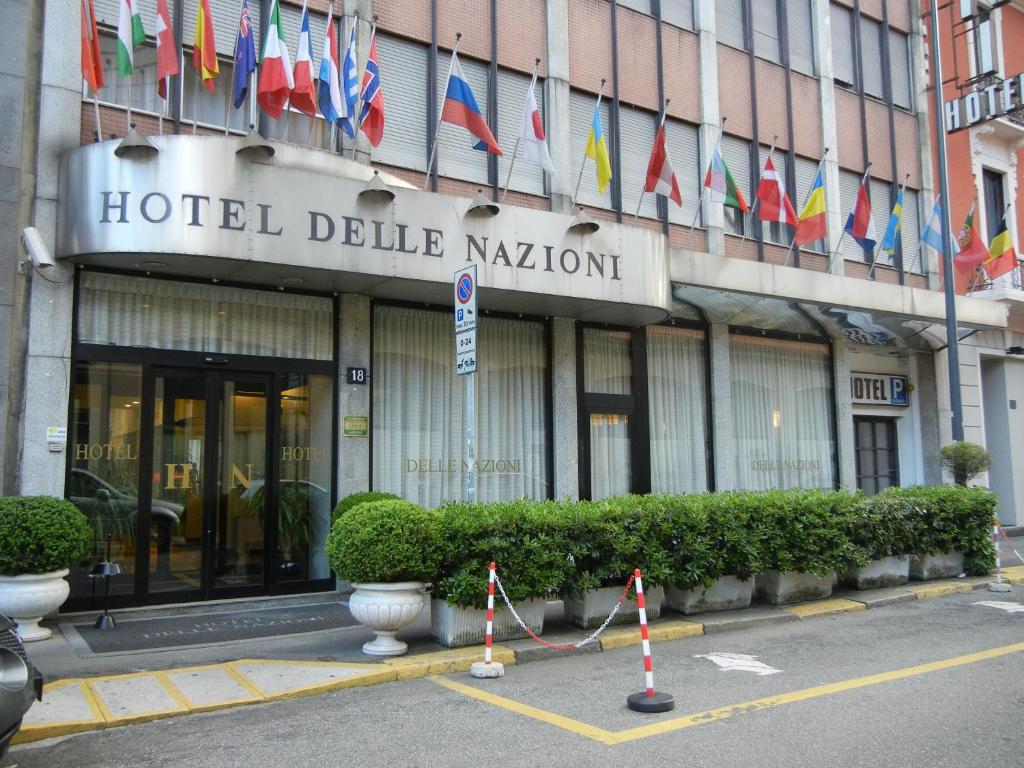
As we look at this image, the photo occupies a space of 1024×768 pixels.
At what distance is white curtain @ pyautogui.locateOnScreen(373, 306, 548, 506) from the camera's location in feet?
41.6

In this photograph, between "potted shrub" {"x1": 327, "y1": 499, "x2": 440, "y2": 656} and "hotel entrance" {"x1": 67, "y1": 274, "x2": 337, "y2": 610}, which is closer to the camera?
"potted shrub" {"x1": 327, "y1": 499, "x2": 440, "y2": 656}

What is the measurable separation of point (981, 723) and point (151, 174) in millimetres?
9559

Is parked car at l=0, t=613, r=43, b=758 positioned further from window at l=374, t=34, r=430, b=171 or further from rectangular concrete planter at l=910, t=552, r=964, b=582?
rectangular concrete planter at l=910, t=552, r=964, b=582

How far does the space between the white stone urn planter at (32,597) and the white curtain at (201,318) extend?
120 inches

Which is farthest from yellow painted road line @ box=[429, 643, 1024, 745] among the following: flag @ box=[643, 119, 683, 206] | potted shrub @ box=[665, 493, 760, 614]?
flag @ box=[643, 119, 683, 206]

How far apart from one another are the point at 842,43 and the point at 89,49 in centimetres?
1646

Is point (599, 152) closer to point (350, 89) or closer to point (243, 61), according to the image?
point (350, 89)

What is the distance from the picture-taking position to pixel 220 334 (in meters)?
11.4

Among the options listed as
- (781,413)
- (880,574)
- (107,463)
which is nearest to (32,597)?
(107,463)

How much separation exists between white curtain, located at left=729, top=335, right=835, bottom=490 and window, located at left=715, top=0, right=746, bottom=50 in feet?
20.3

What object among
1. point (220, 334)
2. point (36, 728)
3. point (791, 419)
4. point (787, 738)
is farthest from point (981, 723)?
point (791, 419)

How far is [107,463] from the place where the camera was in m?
10.5

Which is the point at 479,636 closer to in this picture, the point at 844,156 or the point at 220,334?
the point at 220,334

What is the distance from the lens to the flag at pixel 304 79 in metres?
11.0
